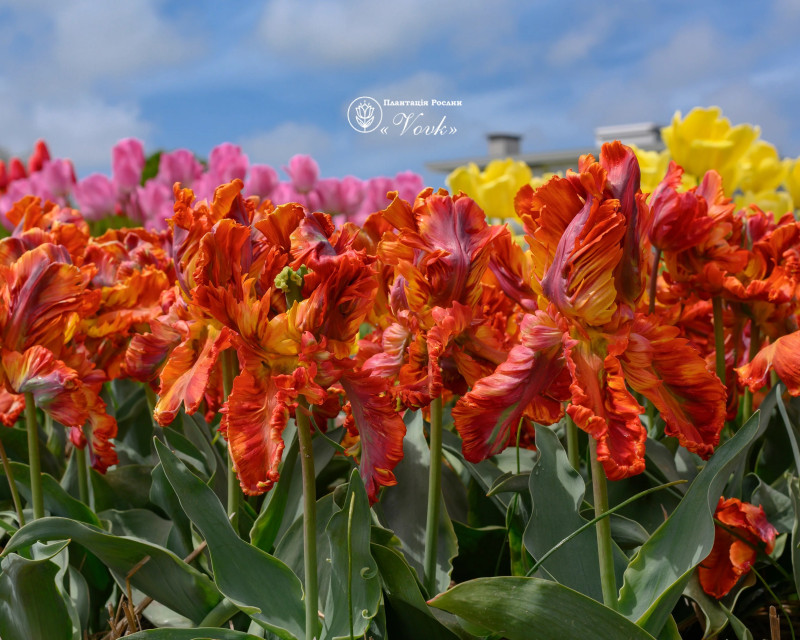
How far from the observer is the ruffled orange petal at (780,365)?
3.63 feet

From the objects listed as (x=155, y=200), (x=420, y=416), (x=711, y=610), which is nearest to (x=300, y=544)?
(x=420, y=416)

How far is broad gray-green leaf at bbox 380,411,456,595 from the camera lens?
42.9 inches

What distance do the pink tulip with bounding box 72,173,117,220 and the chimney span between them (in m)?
14.5

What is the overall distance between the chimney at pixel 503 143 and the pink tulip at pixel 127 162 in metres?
14.5

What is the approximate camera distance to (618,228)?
0.77 metres

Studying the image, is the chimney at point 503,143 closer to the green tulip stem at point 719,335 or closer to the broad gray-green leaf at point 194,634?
the green tulip stem at point 719,335

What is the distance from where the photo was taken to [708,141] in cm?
277

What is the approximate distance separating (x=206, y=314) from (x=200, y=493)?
0.21m

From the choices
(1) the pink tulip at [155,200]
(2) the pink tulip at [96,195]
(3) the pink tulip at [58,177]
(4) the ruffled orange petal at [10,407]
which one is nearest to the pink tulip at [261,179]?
(1) the pink tulip at [155,200]

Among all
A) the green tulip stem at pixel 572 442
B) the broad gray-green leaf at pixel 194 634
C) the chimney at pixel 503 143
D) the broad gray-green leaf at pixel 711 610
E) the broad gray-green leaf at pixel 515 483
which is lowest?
the broad gray-green leaf at pixel 711 610

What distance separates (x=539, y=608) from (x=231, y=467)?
1.72ft

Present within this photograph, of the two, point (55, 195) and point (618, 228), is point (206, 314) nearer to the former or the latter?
point (618, 228)

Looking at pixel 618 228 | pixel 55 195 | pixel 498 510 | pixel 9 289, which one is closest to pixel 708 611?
pixel 498 510

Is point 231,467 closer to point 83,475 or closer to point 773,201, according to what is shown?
point 83,475
